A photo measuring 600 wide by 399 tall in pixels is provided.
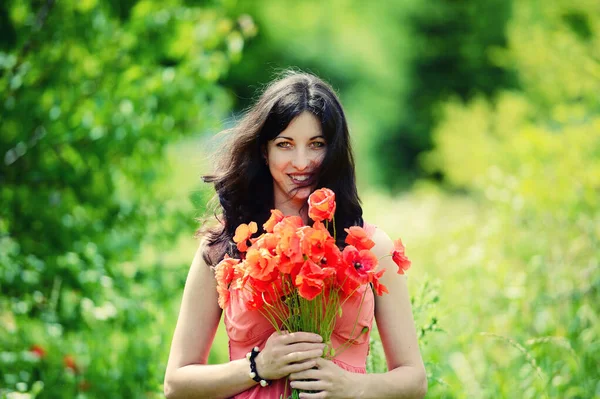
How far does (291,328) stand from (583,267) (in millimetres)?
3189

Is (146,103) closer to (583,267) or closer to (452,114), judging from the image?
(583,267)

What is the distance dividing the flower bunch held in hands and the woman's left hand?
56 mm

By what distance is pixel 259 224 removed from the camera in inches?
93.0

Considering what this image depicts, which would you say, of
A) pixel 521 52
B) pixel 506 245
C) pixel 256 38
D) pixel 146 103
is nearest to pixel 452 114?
pixel 521 52

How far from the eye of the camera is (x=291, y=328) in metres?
2.07

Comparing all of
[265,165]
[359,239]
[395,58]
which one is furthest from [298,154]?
[395,58]

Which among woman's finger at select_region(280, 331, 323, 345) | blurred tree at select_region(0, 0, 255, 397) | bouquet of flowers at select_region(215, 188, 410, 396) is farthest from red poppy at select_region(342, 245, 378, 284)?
blurred tree at select_region(0, 0, 255, 397)

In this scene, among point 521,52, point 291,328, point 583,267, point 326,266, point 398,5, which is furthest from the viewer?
point 398,5

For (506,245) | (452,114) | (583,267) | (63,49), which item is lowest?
(583,267)

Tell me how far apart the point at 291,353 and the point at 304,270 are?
0.27 meters

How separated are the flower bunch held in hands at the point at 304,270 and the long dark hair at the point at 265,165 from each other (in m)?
0.26

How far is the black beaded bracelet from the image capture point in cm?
210

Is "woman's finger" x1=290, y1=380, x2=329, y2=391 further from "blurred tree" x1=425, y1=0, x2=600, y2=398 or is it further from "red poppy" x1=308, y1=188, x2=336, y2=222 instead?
"blurred tree" x1=425, y1=0, x2=600, y2=398

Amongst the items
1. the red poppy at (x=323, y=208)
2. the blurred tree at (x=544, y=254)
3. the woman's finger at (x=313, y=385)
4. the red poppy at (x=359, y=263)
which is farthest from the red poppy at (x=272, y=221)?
the blurred tree at (x=544, y=254)
